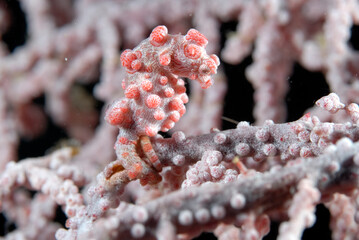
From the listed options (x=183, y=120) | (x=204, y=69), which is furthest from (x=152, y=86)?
(x=183, y=120)

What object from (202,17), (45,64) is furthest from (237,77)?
(45,64)

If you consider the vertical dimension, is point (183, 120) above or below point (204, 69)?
above

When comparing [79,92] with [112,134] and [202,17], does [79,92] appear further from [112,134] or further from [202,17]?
[202,17]

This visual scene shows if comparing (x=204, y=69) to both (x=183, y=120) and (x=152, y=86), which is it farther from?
(x=183, y=120)

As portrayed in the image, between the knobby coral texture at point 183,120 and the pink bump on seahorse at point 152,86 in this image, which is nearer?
the knobby coral texture at point 183,120

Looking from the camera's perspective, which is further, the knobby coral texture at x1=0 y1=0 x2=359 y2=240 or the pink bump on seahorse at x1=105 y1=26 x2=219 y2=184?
the pink bump on seahorse at x1=105 y1=26 x2=219 y2=184

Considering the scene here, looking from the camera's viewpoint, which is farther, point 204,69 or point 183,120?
point 183,120
